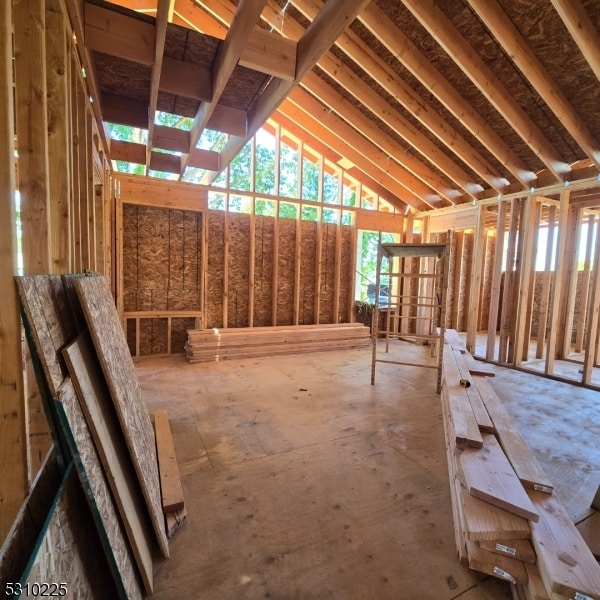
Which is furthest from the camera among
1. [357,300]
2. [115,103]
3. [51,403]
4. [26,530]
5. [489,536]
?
[357,300]

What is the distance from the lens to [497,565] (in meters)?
1.40

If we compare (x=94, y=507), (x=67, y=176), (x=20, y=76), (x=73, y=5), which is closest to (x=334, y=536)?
(x=94, y=507)

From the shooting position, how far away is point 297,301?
20.7 ft

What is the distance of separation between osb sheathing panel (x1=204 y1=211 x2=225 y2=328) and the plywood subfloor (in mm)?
2043

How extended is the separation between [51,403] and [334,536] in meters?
1.49

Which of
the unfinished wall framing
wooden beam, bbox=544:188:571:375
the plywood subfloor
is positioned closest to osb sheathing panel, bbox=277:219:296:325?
the plywood subfloor

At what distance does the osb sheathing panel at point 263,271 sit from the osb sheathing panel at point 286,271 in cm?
18

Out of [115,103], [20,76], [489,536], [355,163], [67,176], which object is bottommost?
[489,536]

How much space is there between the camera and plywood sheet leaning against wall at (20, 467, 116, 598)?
2.76 feet

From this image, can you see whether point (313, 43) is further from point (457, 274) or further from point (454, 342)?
point (457, 274)

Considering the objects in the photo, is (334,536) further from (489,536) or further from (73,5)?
(73,5)

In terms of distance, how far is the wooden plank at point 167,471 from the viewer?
67.9 inches

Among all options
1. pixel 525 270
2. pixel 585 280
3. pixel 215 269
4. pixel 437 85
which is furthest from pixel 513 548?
pixel 585 280

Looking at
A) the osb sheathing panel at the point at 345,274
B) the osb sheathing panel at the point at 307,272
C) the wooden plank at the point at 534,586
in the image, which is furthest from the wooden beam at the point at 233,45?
the osb sheathing panel at the point at 345,274
